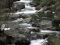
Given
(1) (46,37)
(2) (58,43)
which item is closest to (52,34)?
(1) (46,37)

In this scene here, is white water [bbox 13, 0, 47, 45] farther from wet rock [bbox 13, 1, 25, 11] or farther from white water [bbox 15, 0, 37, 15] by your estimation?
wet rock [bbox 13, 1, 25, 11]

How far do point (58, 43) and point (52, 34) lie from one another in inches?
60.6

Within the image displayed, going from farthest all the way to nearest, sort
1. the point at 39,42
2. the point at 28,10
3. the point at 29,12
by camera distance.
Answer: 1. the point at 28,10
2. the point at 29,12
3. the point at 39,42

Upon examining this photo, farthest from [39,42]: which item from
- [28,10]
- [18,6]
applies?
[18,6]

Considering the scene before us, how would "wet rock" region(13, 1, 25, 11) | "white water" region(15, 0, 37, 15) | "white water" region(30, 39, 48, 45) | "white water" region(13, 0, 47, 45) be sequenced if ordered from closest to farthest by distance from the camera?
1. "white water" region(30, 39, 48, 45)
2. "white water" region(13, 0, 47, 45)
3. "white water" region(15, 0, 37, 15)
4. "wet rock" region(13, 1, 25, 11)

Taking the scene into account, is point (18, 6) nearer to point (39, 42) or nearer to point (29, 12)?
point (29, 12)

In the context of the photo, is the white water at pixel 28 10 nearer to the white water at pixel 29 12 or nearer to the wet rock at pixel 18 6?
the white water at pixel 29 12

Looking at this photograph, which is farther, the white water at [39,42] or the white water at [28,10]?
the white water at [28,10]

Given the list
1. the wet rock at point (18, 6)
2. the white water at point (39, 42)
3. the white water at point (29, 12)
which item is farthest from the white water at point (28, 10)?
the white water at point (39, 42)

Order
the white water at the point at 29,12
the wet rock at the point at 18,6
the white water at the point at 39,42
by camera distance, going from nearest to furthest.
Result: the white water at the point at 39,42 < the white water at the point at 29,12 < the wet rock at the point at 18,6

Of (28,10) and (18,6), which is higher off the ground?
(18,6)

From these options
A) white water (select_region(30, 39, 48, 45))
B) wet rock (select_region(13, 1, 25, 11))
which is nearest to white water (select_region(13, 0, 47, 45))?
white water (select_region(30, 39, 48, 45))

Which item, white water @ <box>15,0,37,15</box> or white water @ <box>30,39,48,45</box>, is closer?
white water @ <box>30,39,48,45</box>

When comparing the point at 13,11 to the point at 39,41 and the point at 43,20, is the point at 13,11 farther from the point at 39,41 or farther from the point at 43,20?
the point at 39,41
